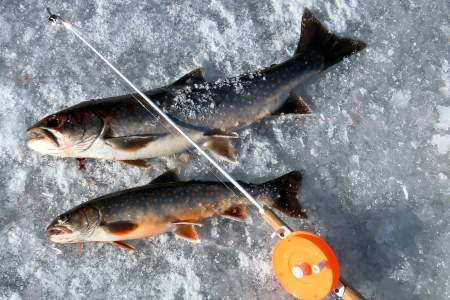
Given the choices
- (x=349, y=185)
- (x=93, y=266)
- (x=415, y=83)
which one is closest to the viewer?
(x=93, y=266)

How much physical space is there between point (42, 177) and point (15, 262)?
1.68 feet

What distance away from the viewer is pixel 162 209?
2912 mm

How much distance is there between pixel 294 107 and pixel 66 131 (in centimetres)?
137

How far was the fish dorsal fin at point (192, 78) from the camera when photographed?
322cm

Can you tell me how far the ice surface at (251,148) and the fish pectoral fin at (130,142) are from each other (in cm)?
23

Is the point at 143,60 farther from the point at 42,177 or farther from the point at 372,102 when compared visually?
the point at 372,102

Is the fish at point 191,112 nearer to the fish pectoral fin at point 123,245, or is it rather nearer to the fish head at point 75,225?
the fish head at point 75,225

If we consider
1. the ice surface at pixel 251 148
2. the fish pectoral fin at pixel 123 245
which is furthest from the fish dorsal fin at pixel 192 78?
the fish pectoral fin at pixel 123 245

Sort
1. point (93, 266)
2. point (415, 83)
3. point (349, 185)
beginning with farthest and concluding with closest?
1. point (415, 83)
2. point (349, 185)
3. point (93, 266)

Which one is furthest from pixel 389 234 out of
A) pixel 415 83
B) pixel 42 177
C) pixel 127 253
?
pixel 42 177

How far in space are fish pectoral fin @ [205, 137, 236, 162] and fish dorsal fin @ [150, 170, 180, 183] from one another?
0.27 meters

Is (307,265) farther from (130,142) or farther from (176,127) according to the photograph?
(130,142)

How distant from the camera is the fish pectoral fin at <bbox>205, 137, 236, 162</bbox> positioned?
3.16 metres

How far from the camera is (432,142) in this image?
332cm
